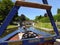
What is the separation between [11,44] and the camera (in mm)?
3275

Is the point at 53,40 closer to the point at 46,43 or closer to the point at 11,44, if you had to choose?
the point at 46,43

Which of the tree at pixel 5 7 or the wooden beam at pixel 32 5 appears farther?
the tree at pixel 5 7

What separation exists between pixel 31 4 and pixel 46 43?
870 millimetres

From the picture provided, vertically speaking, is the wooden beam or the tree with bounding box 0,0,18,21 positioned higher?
the tree with bounding box 0,0,18,21

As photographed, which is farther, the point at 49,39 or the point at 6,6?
the point at 6,6

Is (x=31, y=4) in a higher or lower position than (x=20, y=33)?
higher

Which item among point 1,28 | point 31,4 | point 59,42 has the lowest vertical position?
point 59,42

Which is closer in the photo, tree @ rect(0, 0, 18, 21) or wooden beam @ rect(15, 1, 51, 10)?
wooden beam @ rect(15, 1, 51, 10)

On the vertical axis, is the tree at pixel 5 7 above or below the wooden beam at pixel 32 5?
above

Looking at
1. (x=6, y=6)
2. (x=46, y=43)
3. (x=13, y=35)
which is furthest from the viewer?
(x=6, y=6)

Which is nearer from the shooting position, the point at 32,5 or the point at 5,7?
the point at 32,5

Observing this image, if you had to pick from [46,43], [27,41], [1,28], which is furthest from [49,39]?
[1,28]

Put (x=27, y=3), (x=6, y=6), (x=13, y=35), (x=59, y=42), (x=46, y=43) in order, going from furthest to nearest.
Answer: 1. (x=6, y=6)
2. (x=13, y=35)
3. (x=59, y=42)
4. (x=46, y=43)
5. (x=27, y=3)

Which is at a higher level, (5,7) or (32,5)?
(5,7)
